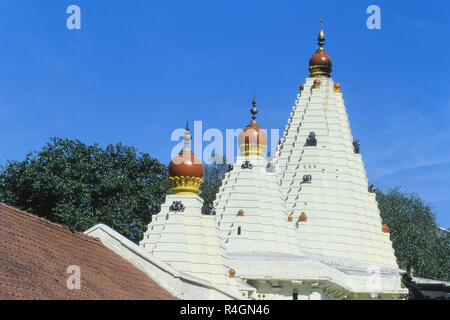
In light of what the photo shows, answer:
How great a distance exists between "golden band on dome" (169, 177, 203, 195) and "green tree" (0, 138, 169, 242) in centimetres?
1707

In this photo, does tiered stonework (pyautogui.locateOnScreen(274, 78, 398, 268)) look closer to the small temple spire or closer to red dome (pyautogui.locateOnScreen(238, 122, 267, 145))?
red dome (pyautogui.locateOnScreen(238, 122, 267, 145))

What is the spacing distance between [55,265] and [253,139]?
23.7m

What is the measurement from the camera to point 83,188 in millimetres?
50219

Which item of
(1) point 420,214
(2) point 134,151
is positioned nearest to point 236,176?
(2) point 134,151

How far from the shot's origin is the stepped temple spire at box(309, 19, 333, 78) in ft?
169

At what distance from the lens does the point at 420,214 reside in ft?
272

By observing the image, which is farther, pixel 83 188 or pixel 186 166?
pixel 83 188

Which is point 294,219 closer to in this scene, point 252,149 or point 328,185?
point 328,185

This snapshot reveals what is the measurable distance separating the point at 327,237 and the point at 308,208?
181cm

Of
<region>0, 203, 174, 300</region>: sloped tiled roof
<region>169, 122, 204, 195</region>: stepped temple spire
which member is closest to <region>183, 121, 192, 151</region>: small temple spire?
<region>169, 122, 204, 195</region>: stepped temple spire
